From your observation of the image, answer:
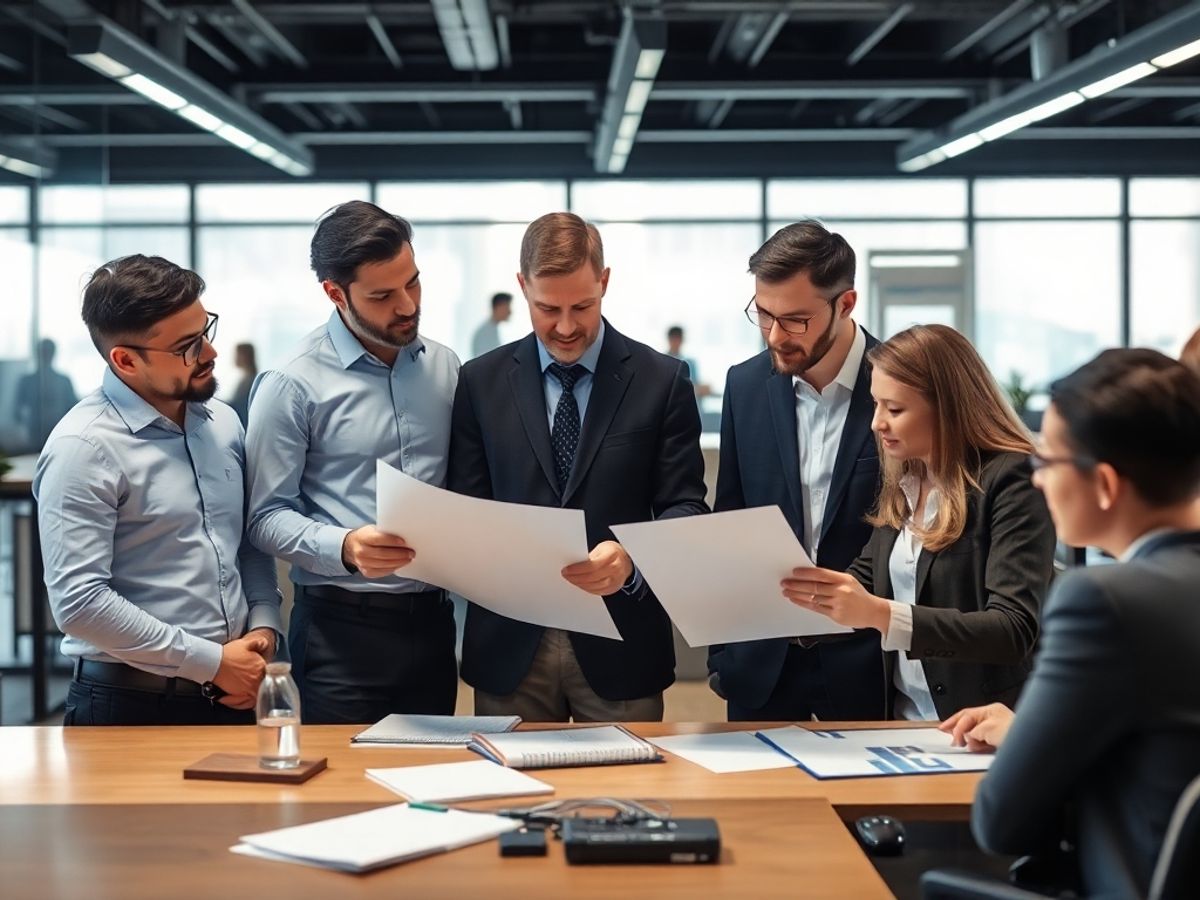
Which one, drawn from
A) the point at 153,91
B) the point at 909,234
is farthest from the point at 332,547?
the point at 909,234

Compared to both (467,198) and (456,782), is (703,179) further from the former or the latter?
(456,782)

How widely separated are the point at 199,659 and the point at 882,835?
1.27 m

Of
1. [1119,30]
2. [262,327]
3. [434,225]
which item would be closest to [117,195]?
[262,327]

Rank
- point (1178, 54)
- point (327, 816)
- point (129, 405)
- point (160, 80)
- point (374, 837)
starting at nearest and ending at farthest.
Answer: point (374, 837) → point (327, 816) → point (129, 405) → point (1178, 54) → point (160, 80)

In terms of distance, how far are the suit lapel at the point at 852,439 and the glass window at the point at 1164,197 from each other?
1131cm

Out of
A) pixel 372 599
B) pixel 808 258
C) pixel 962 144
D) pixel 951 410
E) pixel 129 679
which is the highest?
pixel 962 144

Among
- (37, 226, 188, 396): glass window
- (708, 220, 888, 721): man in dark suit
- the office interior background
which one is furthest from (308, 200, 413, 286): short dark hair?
the office interior background

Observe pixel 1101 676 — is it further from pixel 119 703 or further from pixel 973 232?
pixel 973 232

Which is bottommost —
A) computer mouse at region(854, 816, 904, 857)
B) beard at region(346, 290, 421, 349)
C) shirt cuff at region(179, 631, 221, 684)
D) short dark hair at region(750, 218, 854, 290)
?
computer mouse at region(854, 816, 904, 857)

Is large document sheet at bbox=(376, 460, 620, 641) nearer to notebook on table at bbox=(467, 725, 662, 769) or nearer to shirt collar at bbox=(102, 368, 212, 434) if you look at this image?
notebook on table at bbox=(467, 725, 662, 769)

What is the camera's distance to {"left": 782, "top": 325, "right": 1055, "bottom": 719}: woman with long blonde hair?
7.23ft

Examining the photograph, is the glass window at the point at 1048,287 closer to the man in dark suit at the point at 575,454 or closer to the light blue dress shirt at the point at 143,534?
the man in dark suit at the point at 575,454

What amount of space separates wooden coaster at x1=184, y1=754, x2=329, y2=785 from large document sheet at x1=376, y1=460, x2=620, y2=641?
0.41 m

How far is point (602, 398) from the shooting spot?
2631mm
